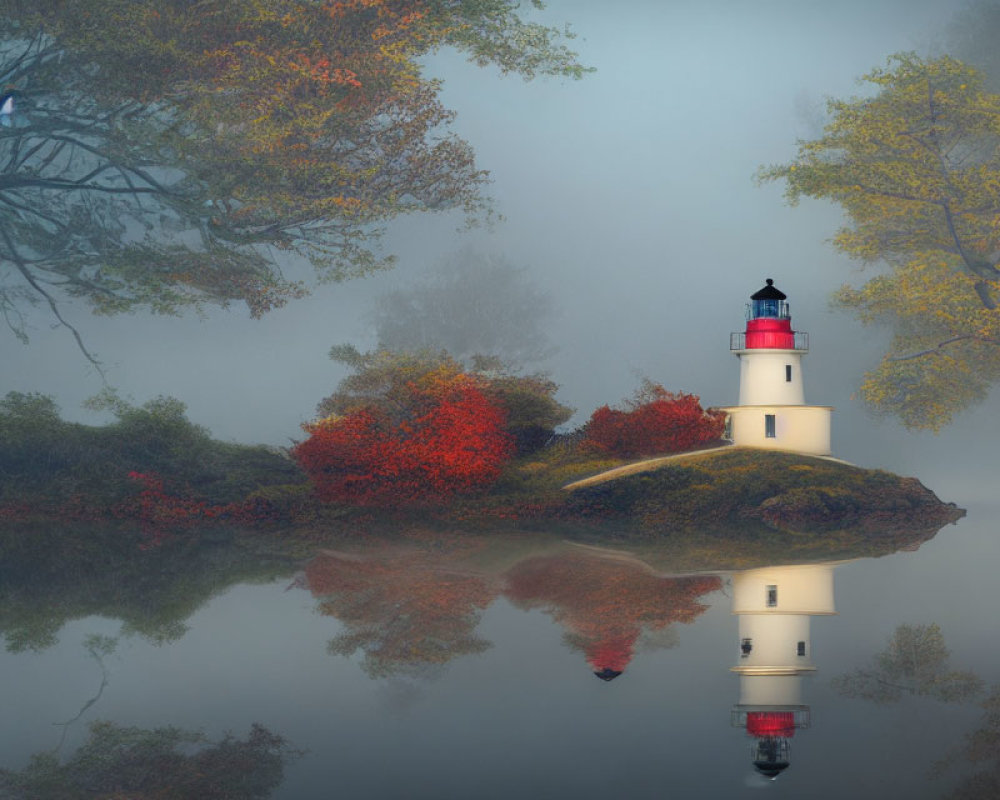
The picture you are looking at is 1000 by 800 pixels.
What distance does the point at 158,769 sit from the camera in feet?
19.6

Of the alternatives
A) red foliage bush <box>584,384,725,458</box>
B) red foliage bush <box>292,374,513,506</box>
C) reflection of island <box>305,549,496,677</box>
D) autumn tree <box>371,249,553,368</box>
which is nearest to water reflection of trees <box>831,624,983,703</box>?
reflection of island <box>305,549,496,677</box>

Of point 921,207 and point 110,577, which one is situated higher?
point 921,207

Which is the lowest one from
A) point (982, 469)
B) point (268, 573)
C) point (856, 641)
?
point (856, 641)

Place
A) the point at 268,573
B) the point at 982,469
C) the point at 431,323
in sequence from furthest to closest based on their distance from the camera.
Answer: the point at 431,323 < the point at 982,469 < the point at 268,573

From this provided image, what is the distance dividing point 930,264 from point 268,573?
2147 centimetres

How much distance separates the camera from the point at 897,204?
26766 millimetres

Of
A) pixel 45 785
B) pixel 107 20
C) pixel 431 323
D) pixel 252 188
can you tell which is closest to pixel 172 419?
pixel 252 188

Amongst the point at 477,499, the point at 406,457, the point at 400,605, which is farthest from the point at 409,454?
the point at 400,605

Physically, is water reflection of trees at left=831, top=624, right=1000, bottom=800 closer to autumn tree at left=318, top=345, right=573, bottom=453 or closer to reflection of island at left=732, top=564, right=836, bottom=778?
reflection of island at left=732, top=564, right=836, bottom=778

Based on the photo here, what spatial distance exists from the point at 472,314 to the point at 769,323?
18434 mm

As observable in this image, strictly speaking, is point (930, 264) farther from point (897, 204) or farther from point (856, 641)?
point (856, 641)

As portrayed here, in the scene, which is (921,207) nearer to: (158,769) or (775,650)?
(775,650)

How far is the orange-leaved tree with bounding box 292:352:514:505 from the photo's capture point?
2019cm

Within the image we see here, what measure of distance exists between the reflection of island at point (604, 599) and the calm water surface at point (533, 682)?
0.05 meters
